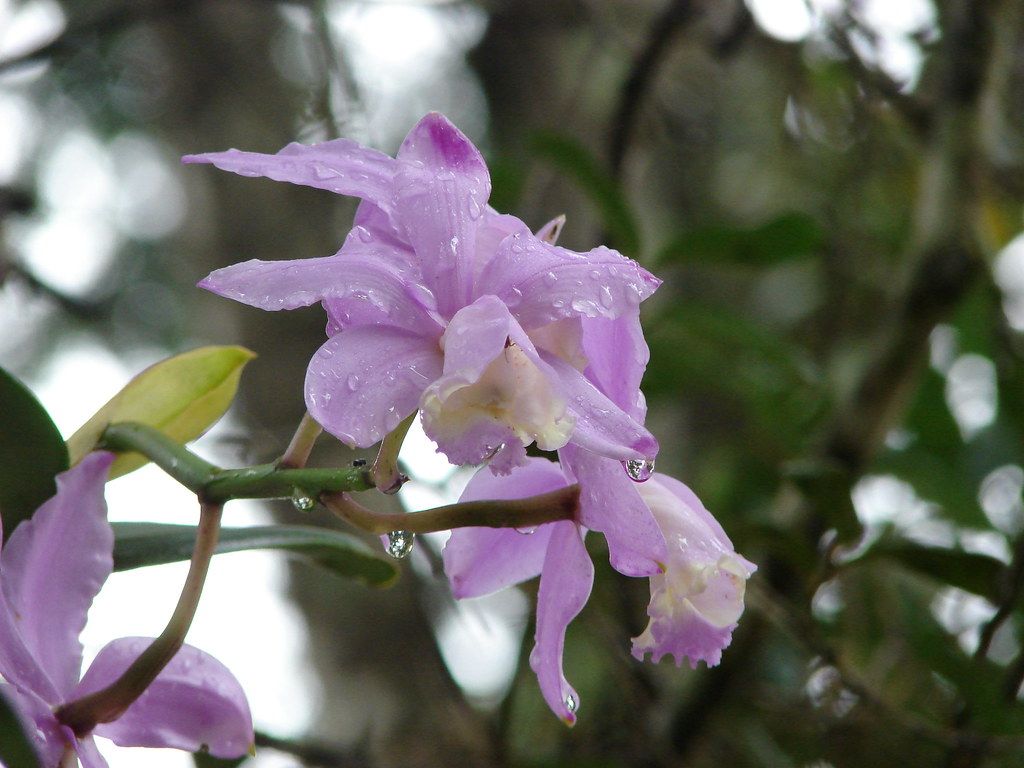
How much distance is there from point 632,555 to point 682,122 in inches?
58.7

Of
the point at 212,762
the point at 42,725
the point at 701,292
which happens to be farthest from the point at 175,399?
the point at 701,292

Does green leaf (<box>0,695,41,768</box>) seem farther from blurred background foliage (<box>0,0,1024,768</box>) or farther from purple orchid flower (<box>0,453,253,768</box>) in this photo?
blurred background foliage (<box>0,0,1024,768</box>)

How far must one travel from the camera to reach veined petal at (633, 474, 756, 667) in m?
0.53

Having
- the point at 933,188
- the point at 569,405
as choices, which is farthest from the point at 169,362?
the point at 933,188

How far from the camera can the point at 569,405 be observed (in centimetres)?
49

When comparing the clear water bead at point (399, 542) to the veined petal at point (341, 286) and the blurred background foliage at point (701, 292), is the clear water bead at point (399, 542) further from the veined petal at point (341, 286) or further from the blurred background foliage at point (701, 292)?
the blurred background foliage at point (701, 292)

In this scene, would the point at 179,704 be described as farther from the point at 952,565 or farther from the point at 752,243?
the point at 752,243

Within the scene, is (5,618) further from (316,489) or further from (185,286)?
(185,286)

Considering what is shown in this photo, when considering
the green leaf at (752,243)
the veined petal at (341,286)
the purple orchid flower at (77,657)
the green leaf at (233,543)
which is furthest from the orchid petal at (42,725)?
the green leaf at (752,243)

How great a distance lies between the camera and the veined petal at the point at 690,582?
53cm

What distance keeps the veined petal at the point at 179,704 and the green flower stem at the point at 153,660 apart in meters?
0.03

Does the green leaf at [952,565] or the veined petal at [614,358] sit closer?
the veined petal at [614,358]

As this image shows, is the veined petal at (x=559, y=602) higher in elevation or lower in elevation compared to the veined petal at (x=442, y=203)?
lower

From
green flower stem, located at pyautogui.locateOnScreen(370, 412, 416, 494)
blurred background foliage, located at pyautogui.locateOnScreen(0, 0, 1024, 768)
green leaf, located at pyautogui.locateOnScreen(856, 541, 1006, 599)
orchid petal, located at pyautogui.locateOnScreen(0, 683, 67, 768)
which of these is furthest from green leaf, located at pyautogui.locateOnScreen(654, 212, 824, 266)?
orchid petal, located at pyautogui.locateOnScreen(0, 683, 67, 768)
